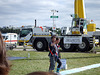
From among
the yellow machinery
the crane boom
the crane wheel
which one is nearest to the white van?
the crane wheel

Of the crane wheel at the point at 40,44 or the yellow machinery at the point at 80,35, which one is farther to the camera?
the crane wheel at the point at 40,44

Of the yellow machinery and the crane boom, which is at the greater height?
the crane boom

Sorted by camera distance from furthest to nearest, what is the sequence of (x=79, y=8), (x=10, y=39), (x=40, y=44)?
(x=10, y=39) < (x=79, y=8) < (x=40, y=44)

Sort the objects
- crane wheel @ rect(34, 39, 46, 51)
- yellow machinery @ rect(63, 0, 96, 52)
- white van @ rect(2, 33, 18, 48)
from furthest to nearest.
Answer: white van @ rect(2, 33, 18, 48) < crane wheel @ rect(34, 39, 46, 51) < yellow machinery @ rect(63, 0, 96, 52)

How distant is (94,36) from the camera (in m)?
22.4

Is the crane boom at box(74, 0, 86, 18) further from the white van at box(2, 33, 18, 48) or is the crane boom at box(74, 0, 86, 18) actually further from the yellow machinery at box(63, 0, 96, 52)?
the white van at box(2, 33, 18, 48)

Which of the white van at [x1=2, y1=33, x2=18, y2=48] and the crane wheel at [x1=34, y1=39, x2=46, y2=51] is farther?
the white van at [x1=2, y1=33, x2=18, y2=48]

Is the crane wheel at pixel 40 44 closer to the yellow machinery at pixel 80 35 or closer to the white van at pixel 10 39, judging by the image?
the yellow machinery at pixel 80 35

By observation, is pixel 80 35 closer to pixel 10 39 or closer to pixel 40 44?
pixel 40 44

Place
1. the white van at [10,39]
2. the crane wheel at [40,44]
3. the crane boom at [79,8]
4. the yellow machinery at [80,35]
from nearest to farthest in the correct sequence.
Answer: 1. the yellow machinery at [80,35]
2. the crane wheel at [40,44]
3. the crane boom at [79,8]
4. the white van at [10,39]

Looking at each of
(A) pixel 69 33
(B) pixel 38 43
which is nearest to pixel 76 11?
(A) pixel 69 33

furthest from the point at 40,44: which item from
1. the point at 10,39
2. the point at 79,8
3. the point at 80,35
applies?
A: the point at 10,39

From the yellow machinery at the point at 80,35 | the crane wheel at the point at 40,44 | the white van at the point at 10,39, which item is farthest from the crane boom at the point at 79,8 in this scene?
the white van at the point at 10,39

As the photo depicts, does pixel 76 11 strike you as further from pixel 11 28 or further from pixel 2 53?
pixel 11 28
